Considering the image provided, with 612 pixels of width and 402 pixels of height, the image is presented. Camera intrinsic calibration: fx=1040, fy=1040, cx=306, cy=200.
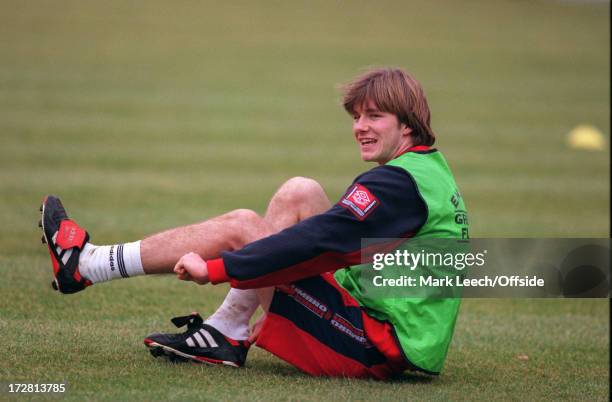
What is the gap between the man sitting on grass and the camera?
5.04 metres

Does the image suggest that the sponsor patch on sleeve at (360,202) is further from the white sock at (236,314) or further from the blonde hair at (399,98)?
the white sock at (236,314)

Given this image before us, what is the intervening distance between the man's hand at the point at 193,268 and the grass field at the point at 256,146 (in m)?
0.53

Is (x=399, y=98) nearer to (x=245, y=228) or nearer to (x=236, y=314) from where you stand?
(x=245, y=228)

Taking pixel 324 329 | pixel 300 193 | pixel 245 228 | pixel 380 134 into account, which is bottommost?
pixel 324 329

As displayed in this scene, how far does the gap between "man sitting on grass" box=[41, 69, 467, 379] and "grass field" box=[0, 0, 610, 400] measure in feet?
0.61

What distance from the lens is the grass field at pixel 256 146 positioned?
5.74m

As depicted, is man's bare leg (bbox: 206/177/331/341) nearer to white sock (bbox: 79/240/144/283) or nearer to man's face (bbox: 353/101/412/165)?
man's face (bbox: 353/101/412/165)

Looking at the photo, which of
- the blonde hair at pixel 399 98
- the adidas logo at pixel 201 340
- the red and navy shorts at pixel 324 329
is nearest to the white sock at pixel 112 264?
the adidas logo at pixel 201 340

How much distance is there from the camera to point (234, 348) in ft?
18.3

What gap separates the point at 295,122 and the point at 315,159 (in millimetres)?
5021

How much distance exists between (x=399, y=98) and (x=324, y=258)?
95cm

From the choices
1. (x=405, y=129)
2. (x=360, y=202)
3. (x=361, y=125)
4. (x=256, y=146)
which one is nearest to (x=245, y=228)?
(x=360, y=202)

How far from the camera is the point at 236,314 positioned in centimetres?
554

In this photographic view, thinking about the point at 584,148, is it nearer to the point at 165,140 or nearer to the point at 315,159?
the point at 315,159
